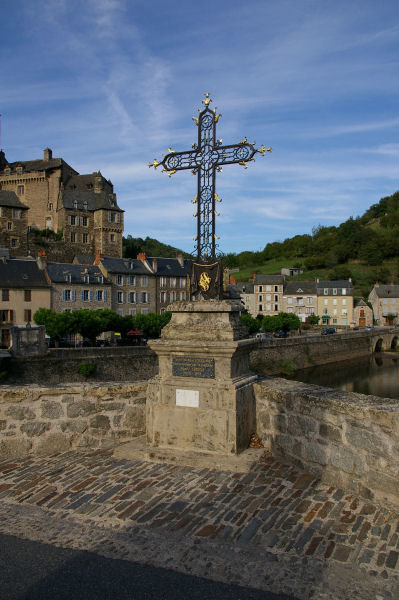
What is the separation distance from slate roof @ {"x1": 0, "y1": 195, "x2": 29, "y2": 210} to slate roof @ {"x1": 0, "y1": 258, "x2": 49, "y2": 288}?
2785cm

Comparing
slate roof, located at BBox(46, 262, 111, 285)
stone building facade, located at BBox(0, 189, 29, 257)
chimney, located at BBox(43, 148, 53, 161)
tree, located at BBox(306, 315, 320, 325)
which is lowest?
tree, located at BBox(306, 315, 320, 325)

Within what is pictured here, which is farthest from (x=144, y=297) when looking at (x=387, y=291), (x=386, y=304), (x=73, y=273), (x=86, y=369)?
(x=386, y=304)

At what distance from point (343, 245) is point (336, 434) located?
119938 millimetres

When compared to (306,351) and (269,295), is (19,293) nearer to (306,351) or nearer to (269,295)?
(306,351)

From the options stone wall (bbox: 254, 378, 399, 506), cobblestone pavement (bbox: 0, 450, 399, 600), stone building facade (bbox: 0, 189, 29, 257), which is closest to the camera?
cobblestone pavement (bbox: 0, 450, 399, 600)

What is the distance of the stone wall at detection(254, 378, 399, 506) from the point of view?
4.48m

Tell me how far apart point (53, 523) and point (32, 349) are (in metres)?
29.1

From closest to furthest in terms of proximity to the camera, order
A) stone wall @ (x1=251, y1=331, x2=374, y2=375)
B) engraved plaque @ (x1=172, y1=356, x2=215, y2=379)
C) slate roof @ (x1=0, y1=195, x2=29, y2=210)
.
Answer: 1. engraved plaque @ (x1=172, y1=356, x2=215, y2=379)
2. stone wall @ (x1=251, y1=331, x2=374, y2=375)
3. slate roof @ (x1=0, y1=195, x2=29, y2=210)

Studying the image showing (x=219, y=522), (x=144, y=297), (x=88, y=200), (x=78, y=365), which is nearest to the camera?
(x=219, y=522)

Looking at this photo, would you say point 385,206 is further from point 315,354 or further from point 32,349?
point 32,349

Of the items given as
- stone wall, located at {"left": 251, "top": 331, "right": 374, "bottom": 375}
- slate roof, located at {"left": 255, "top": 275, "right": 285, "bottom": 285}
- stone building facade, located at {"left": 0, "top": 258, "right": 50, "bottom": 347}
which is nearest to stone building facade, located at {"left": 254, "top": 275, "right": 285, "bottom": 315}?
slate roof, located at {"left": 255, "top": 275, "right": 285, "bottom": 285}

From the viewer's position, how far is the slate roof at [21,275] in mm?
45562

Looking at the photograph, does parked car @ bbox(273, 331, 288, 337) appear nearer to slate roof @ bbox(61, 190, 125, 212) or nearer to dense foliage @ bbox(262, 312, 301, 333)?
dense foliage @ bbox(262, 312, 301, 333)

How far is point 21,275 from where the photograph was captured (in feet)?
154
